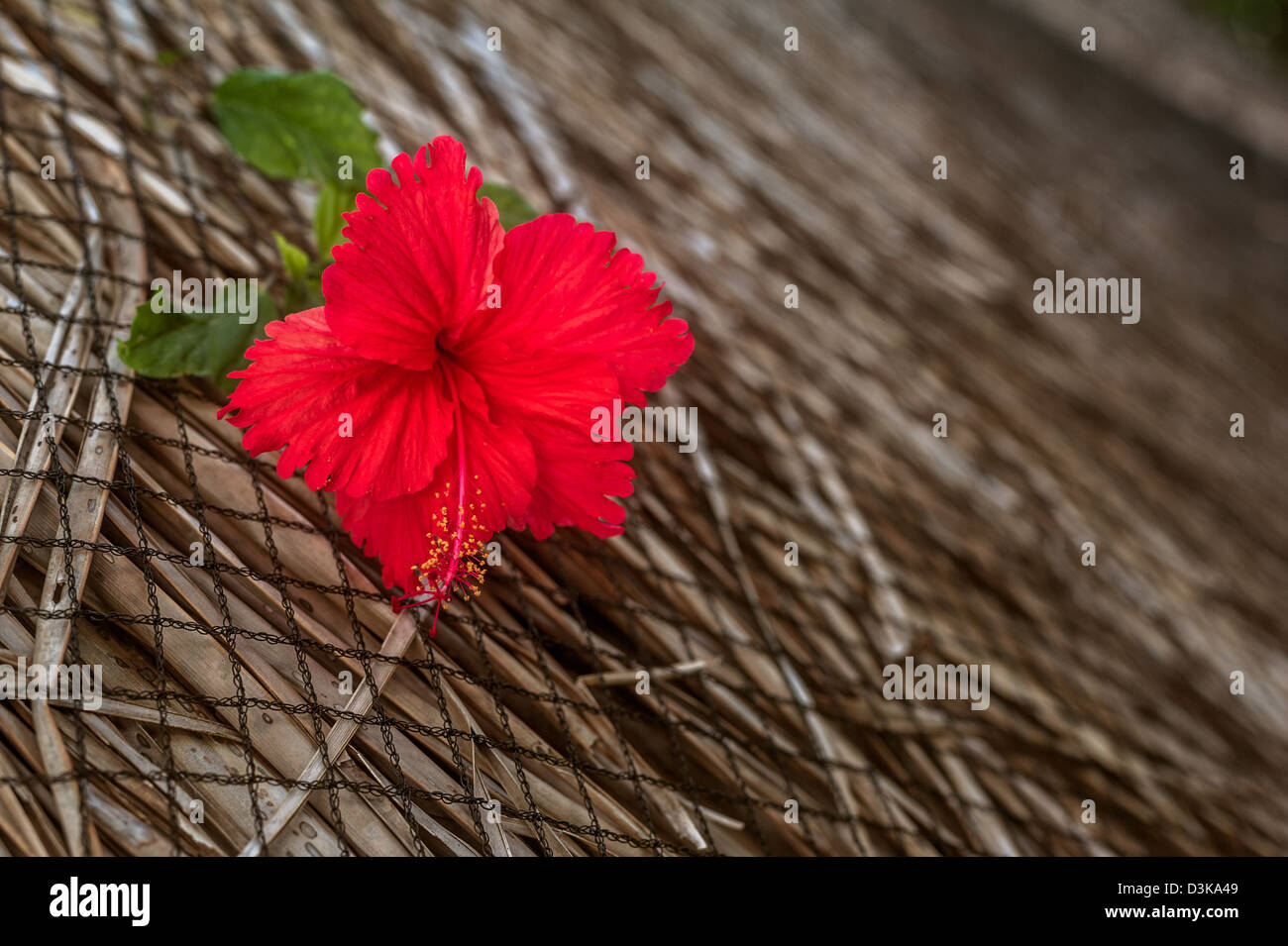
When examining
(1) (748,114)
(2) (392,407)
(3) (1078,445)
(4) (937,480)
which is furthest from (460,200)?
(1) (748,114)

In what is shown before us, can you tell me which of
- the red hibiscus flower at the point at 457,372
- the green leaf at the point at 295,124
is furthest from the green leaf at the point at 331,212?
the red hibiscus flower at the point at 457,372

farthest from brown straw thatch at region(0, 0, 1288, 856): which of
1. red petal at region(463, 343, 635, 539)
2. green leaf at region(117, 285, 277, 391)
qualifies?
red petal at region(463, 343, 635, 539)

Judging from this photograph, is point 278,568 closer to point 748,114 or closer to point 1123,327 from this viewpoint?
point 748,114

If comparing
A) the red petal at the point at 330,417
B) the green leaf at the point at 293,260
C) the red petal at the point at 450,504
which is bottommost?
the red petal at the point at 450,504

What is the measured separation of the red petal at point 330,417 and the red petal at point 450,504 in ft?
0.05

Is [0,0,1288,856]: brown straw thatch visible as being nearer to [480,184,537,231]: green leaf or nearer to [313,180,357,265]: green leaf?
[313,180,357,265]: green leaf

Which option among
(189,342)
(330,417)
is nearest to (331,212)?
(189,342)

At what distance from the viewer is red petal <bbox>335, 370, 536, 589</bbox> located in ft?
Answer: 1.54

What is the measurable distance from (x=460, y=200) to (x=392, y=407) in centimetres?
12

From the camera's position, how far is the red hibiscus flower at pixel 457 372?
0.45 metres

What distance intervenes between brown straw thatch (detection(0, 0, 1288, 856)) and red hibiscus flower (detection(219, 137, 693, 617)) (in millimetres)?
125

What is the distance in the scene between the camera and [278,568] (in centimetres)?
54

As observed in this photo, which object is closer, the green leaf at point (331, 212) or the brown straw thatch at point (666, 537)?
the brown straw thatch at point (666, 537)

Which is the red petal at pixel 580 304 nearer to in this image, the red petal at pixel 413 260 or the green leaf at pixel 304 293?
the red petal at pixel 413 260
